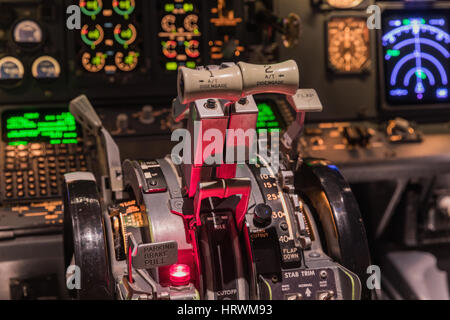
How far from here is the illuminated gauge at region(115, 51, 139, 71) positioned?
3012 millimetres

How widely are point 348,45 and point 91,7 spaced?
4.61 ft

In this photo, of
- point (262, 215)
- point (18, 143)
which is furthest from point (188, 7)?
point (262, 215)

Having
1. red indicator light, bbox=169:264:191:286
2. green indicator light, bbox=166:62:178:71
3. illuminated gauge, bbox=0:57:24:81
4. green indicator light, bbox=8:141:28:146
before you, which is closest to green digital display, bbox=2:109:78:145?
green indicator light, bbox=8:141:28:146

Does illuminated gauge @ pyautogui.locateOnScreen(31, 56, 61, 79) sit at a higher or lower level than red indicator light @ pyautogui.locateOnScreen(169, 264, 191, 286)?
higher

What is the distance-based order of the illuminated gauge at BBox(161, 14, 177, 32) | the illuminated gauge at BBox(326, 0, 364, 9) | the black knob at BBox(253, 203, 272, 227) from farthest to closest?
the illuminated gauge at BBox(326, 0, 364, 9) < the illuminated gauge at BBox(161, 14, 177, 32) < the black knob at BBox(253, 203, 272, 227)

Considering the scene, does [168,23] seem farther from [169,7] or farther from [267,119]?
[267,119]

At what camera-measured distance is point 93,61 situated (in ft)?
9.79

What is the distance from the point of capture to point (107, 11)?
9.85 ft

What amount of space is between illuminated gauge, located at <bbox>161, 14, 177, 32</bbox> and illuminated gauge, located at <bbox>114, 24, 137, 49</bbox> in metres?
0.15

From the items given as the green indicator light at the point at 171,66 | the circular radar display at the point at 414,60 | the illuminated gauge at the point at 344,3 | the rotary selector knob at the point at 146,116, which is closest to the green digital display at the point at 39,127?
the rotary selector knob at the point at 146,116

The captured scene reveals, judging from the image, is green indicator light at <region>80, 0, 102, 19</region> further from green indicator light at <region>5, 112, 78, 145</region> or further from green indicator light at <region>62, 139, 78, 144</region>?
green indicator light at <region>62, 139, 78, 144</region>

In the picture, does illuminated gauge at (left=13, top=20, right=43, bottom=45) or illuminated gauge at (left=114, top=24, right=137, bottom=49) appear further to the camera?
illuminated gauge at (left=114, top=24, right=137, bottom=49)

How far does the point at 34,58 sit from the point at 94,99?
0.35m
